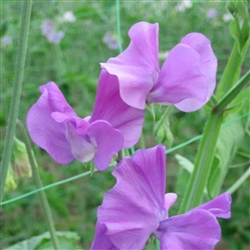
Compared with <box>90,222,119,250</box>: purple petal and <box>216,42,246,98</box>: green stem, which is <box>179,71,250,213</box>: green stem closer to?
<box>216,42,246,98</box>: green stem

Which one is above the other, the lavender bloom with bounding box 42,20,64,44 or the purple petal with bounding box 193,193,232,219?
the purple petal with bounding box 193,193,232,219

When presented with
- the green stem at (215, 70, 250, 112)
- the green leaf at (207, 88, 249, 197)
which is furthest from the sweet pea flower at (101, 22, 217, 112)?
the green leaf at (207, 88, 249, 197)

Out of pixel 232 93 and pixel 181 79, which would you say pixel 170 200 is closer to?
pixel 181 79

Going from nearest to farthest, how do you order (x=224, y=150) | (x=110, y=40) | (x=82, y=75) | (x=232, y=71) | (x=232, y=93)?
(x=232, y=93), (x=232, y=71), (x=224, y=150), (x=82, y=75), (x=110, y=40)

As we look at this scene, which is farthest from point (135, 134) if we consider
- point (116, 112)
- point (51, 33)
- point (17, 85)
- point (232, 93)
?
point (51, 33)

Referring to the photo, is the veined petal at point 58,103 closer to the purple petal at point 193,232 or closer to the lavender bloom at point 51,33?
the purple petal at point 193,232

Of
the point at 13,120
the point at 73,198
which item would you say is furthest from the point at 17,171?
the point at 73,198

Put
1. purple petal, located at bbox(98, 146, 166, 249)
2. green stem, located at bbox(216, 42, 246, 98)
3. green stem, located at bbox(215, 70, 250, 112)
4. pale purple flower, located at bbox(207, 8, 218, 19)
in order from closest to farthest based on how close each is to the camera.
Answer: purple petal, located at bbox(98, 146, 166, 249)
green stem, located at bbox(215, 70, 250, 112)
green stem, located at bbox(216, 42, 246, 98)
pale purple flower, located at bbox(207, 8, 218, 19)

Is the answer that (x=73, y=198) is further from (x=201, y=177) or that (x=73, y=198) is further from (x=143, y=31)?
(x=143, y=31)
